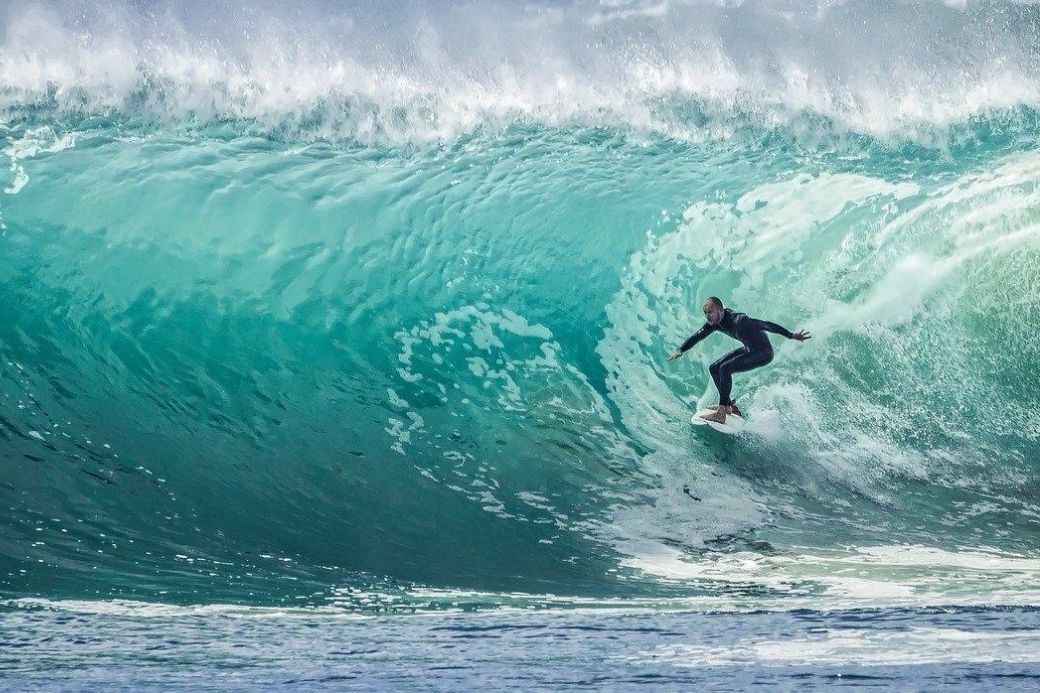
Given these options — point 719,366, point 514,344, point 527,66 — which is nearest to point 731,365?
point 719,366

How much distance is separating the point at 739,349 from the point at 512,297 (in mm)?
1734

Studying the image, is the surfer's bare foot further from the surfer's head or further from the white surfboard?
the surfer's head

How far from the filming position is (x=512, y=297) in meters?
7.54

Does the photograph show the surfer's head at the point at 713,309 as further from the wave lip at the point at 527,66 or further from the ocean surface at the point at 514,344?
the wave lip at the point at 527,66

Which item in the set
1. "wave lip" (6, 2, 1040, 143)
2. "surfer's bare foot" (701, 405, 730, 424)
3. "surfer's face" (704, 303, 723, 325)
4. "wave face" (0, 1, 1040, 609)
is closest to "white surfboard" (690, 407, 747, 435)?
"surfer's bare foot" (701, 405, 730, 424)

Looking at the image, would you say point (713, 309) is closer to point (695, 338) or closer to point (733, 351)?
point (695, 338)

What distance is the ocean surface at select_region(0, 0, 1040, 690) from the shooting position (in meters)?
4.80

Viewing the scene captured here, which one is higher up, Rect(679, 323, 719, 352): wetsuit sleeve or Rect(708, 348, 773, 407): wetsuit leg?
Rect(679, 323, 719, 352): wetsuit sleeve

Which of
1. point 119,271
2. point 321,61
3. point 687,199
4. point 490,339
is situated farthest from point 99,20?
point 687,199

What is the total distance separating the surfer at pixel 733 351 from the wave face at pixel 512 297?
0.29m

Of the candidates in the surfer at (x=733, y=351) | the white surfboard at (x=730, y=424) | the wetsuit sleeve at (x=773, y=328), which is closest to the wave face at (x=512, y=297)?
the white surfboard at (x=730, y=424)

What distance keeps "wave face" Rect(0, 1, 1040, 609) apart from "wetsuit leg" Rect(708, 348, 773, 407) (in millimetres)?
309

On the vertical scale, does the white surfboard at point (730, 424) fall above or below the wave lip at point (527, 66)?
below

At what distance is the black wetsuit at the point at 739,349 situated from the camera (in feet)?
21.6
